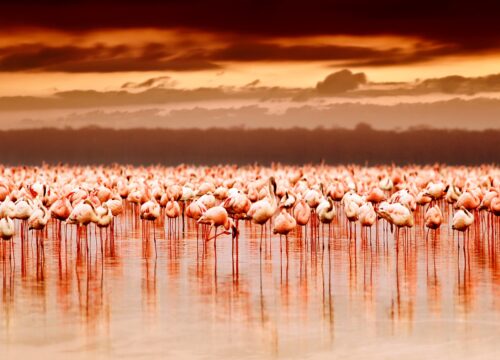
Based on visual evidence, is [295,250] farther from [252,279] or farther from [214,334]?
[214,334]

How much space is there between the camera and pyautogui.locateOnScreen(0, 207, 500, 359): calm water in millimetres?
11156

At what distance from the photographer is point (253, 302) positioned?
13.9 metres

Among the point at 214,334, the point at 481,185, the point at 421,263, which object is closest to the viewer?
the point at 214,334

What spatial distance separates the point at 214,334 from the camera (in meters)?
11.8

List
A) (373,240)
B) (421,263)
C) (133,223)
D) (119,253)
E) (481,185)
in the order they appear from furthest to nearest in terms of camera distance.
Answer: (481,185) < (133,223) < (373,240) < (119,253) < (421,263)

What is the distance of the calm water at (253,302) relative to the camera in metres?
11.2

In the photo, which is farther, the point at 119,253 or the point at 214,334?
the point at 119,253

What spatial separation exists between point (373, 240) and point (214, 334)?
11.3 metres

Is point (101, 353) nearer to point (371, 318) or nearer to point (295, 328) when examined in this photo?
point (295, 328)

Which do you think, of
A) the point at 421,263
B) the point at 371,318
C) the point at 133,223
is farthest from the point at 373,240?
the point at 371,318

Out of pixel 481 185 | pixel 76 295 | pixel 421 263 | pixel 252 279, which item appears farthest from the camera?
pixel 481 185

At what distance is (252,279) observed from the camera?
52.6 feet

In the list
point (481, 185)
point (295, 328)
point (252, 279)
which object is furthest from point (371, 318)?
point (481, 185)

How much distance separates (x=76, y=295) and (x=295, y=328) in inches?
159
